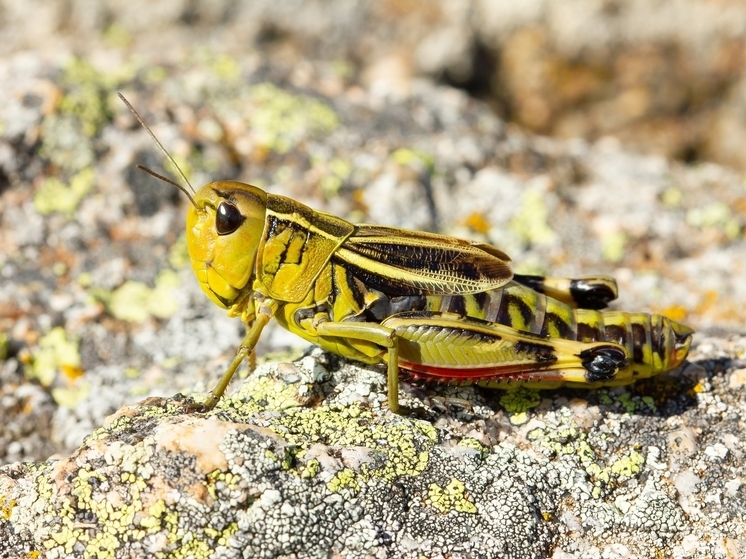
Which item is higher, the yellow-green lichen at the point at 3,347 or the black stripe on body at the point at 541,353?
the black stripe on body at the point at 541,353

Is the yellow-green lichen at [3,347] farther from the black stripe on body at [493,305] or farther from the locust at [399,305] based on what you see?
the black stripe on body at [493,305]

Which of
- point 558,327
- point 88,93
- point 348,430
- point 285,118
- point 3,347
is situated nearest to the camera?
point 348,430

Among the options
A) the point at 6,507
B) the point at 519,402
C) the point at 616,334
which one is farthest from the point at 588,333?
the point at 6,507

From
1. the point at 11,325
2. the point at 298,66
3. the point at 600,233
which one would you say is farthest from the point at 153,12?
the point at 600,233

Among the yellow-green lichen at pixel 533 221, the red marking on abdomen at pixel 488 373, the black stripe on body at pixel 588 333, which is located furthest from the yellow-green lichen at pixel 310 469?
the yellow-green lichen at pixel 533 221

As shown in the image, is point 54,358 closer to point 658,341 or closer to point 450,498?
point 450,498

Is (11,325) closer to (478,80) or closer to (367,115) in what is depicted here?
(367,115)

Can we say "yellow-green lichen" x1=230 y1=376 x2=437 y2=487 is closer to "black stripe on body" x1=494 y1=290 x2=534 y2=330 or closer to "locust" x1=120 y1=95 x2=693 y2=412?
"locust" x1=120 y1=95 x2=693 y2=412
